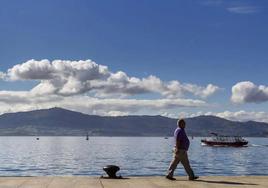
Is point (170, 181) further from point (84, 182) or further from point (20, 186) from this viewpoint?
point (20, 186)

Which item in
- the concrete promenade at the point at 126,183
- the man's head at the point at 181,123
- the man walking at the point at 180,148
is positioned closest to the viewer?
the concrete promenade at the point at 126,183

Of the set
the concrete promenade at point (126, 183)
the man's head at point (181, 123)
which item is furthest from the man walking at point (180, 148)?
the concrete promenade at point (126, 183)

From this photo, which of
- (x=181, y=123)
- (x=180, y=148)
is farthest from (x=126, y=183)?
(x=181, y=123)

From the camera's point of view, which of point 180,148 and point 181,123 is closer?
point 181,123

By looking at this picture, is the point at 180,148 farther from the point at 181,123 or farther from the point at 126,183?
the point at 126,183

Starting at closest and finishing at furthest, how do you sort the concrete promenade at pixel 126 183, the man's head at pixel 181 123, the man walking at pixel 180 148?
the concrete promenade at pixel 126 183, the man's head at pixel 181 123, the man walking at pixel 180 148

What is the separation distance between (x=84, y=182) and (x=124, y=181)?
161 cm

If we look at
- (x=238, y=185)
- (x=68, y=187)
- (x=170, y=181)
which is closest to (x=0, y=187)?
(x=68, y=187)

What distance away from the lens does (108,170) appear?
22609 millimetres

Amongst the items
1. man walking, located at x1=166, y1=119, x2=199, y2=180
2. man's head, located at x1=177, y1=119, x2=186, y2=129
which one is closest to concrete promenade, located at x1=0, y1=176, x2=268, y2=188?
man walking, located at x1=166, y1=119, x2=199, y2=180

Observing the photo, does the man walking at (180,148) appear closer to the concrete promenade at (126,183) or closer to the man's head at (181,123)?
the man's head at (181,123)

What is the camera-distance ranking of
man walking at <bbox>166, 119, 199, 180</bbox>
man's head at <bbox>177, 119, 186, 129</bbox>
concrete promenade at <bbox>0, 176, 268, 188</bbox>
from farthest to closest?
1. man walking at <bbox>166, 119, 199, 180</bbox>
2. man's head at <bbox>177, 119, 186, 129</bbox>
3. concrete promenade at <bbox>0, 176, 268, 188</bbox>

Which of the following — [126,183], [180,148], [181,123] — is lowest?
[126,183]

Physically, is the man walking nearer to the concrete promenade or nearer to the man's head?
the man's head
